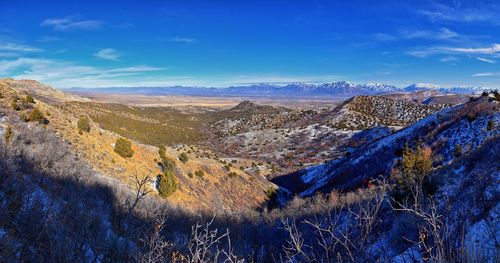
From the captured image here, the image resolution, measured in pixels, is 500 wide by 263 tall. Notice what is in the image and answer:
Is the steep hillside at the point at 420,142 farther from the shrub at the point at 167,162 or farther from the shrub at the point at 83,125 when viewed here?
the shrub at the point at 83,125

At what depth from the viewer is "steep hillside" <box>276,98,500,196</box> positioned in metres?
26.0

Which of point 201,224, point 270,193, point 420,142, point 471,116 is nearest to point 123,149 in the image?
point 270,193

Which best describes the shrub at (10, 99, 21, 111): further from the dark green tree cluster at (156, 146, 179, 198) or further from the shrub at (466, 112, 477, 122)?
the shrub at (466, 112, 477, 122)

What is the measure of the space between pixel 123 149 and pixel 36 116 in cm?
593

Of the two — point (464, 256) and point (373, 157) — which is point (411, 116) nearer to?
point (373, 157)

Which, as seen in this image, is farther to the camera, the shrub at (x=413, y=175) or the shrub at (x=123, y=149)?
the shrub at (x=123, y=149)

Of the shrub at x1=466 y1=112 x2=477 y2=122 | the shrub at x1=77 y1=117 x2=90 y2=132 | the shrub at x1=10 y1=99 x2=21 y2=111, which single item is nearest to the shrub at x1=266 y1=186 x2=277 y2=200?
the shrub at x1=77 y1=117 x2=90 y2=132

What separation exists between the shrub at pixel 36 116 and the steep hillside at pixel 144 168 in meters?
0.55

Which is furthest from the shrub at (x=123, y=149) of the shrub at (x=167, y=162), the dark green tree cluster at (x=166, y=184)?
the shrub at (x=167, y=162)

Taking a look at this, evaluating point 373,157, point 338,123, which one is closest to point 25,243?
point 373,157

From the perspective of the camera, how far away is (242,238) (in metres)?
16.8

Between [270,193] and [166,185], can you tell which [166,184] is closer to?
[166,185]

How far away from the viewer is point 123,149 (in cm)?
2527

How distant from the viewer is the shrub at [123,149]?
25.1 meters
